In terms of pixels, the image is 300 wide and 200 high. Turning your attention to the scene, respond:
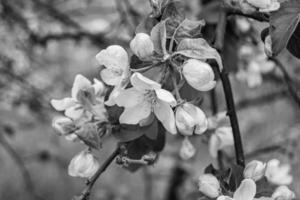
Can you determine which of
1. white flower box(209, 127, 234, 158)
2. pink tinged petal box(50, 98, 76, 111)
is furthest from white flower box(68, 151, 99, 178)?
white flower box(209, 127, 234, 158)

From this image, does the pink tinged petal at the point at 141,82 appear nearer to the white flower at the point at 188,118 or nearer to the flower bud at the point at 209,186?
the white flower at the point at 188,118

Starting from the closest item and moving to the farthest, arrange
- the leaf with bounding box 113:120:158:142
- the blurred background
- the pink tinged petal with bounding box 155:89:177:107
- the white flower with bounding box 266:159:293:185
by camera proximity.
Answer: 1. the pink tinged petal with bounding box 155:89:177:107
2. the leaf with bounding box 113:120:158:142
3. the white flower with bounding box 266:159:293:185
4. the blurred background

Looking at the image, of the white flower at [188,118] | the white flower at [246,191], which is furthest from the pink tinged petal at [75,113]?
the white flower at [246,191]

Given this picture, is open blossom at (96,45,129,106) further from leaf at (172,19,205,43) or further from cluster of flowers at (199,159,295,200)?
cluster of flowers at (199,159,295,200)

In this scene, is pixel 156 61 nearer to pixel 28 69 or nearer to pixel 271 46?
pixel 271 46

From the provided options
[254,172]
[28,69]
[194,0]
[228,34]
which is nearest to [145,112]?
[254,172]

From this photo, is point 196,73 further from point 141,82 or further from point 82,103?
point 82,103
